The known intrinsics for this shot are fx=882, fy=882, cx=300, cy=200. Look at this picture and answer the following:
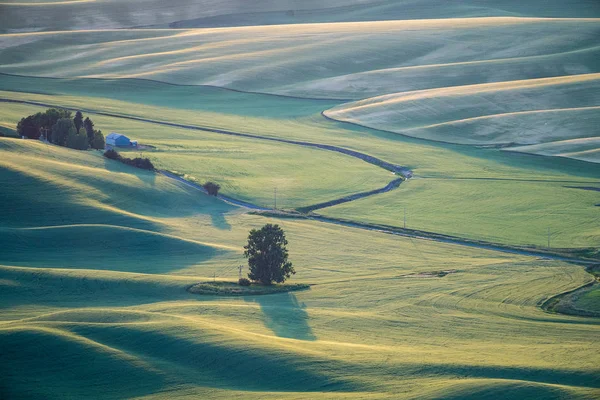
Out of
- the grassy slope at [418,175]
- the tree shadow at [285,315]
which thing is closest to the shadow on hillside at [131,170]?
the grassy slope at [418,175]

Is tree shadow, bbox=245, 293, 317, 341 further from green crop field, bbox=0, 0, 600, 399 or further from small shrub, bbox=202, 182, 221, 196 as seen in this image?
small shrub, bbox=202, 182, 221, 196

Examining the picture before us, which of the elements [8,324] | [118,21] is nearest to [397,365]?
[8,324]

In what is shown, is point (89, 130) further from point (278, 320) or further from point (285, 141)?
point (278, 320)

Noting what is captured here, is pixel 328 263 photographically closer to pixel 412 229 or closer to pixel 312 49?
pixel 412 229

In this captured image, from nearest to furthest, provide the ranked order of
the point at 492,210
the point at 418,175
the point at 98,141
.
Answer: the point at 492,210
the point at 418,175
the point at 98,141

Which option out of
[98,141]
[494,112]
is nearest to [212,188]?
[98,141]
